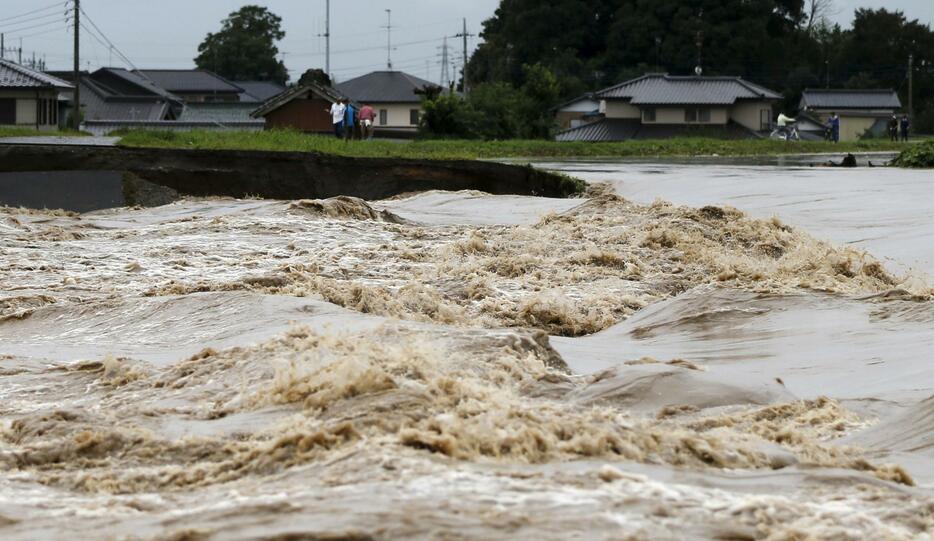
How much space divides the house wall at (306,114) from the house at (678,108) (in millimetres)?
10140

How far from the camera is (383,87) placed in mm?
58750

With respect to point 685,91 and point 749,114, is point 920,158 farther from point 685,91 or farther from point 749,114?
point 749,114

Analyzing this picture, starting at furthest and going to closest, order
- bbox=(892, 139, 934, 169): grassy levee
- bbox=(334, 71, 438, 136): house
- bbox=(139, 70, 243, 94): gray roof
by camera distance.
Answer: bbox=(139, 70, 243, 94): gray roof → bbox=(334, 71, 438, 136): house → bbox=(892, 139, 934, 169): grassy levee

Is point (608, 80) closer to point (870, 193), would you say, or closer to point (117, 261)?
point (870, 193)

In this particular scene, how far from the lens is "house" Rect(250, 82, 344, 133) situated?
4241 centimetres

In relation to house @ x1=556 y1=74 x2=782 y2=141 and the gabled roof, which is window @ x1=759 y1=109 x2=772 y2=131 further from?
the gabled roof

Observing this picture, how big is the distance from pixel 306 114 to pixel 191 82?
1057 inches

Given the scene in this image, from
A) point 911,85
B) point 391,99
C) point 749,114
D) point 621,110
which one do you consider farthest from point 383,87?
point 911,85

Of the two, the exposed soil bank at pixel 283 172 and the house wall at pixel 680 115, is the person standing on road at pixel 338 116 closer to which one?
the exposed soil bank at pixel 283 172

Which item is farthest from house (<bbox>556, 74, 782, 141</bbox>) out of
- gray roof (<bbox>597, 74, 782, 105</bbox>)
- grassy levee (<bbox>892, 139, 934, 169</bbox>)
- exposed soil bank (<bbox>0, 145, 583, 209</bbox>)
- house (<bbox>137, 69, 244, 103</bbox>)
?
exposed soil bank (<bbox>0, 145, 583, 209</bbox>)

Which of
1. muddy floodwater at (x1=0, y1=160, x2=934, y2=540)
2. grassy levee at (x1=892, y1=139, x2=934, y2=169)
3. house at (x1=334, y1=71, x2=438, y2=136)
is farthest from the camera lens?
house at (x1=334, y1=71, x2=438, y2=136)

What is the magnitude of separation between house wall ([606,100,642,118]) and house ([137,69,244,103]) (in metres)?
23.8

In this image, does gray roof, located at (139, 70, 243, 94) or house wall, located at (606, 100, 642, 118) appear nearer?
house wall, located at (606, 100, 642, 118)

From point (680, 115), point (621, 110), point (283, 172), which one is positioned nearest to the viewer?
point (283, 172)
